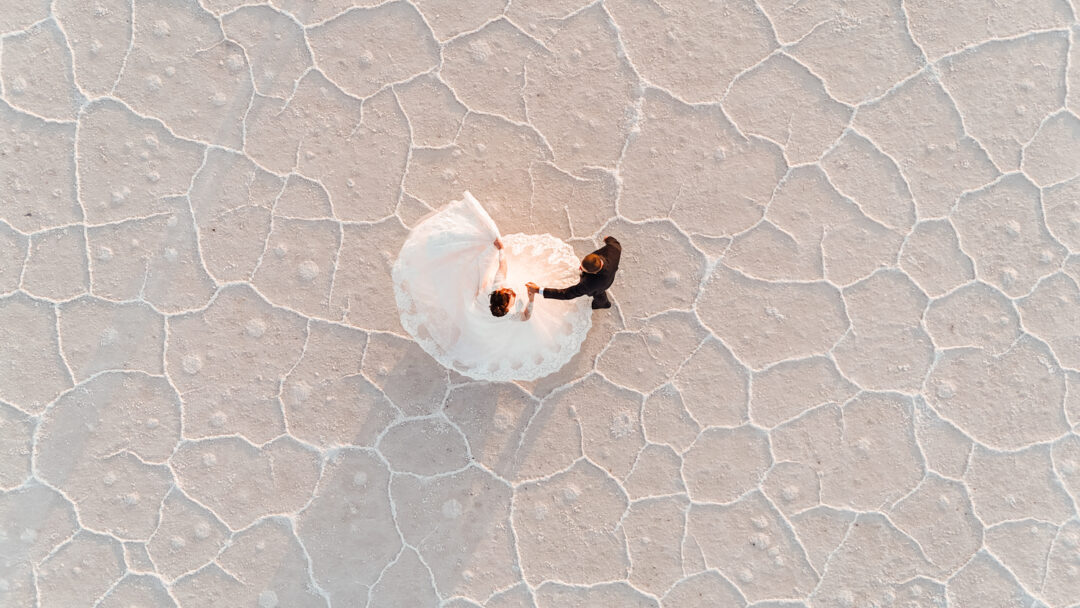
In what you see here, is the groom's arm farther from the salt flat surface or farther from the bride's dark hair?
the salt flat surface

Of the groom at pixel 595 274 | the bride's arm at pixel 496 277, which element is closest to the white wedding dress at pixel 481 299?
the bride's arm at pixel 496 277

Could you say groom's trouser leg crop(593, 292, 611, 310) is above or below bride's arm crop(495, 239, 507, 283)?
below

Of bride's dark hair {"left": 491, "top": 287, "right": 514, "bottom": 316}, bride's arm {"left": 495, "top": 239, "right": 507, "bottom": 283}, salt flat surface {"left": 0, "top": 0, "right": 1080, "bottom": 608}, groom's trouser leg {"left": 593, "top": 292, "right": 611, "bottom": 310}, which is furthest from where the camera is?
salt flat surface {"left": 0, "top": 0, "right": 1080, "bottom": 608}

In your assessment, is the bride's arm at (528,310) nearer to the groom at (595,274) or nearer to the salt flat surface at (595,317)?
the groom at (595,274)

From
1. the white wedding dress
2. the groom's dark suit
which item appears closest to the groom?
the groom's dark suit

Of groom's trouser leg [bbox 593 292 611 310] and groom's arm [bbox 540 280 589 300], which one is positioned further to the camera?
groom's trouser leg [bbox 593 292 611 310]

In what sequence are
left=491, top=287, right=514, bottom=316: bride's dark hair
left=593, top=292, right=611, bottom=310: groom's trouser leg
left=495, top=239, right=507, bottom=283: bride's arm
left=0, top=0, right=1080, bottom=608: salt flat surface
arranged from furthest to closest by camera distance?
left=0, top=0, right=1080, bottom=608: salt flat surface
left=593, top=292, right=611, bottom=310: groom's trouser leg
left=495, top=239, right=507, bottom=283: bride's arm
left=491, top=287, right=514, bottom=316: bride's dark hair
